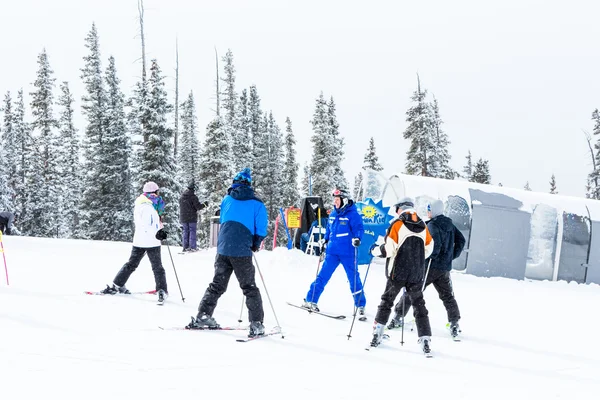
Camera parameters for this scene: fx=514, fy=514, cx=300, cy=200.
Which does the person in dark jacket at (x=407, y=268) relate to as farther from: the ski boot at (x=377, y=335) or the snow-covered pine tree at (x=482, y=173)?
the snow-covered pine tree at (x=482, y=173)

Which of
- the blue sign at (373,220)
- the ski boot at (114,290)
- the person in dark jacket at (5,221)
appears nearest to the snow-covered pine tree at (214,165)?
the blue sign at (373,220)

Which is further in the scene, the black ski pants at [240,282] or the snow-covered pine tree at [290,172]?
the snow-covered pine tree at [290,172]

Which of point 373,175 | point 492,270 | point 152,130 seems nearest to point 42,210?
point 152,130

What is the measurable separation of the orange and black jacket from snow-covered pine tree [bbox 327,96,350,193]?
33635 mm

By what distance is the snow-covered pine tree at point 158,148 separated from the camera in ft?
104

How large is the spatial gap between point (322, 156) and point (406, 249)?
35.1 metres

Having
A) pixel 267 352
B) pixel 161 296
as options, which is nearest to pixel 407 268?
pixel 267 352

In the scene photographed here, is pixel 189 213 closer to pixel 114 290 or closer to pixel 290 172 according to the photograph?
pixel 114 290

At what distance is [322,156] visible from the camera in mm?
40719

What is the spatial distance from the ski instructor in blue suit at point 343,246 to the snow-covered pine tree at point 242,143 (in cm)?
3405

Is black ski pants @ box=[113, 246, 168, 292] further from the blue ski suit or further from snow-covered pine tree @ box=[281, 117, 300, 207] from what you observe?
snow-covered pine tree @ box=[281, 117, 300, 207]

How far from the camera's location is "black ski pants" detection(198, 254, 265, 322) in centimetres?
596

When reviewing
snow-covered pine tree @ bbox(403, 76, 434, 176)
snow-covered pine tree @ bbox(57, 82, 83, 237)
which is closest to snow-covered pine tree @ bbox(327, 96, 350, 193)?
snow-covered pine tree @ bbox(403, 76, 434, 176)

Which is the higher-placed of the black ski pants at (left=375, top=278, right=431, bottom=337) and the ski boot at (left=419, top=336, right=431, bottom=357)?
the black ski pants at (left=375, top=278, right=431, bottom=337)
